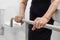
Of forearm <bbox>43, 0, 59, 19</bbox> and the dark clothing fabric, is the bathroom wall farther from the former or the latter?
forearm <bbox>43, 0, 59, 19</bbox>

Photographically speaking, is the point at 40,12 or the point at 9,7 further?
the point at 9,7

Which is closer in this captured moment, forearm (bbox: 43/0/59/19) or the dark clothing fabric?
forearm (bbox: 43/0/59/19)

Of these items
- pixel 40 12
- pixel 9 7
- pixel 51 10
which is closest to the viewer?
pixel 51 10

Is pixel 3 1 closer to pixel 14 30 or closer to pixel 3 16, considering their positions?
pixel 3 16

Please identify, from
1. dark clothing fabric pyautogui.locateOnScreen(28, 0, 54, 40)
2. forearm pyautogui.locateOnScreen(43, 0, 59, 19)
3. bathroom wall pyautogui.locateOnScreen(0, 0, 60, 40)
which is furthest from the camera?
bathroom wall pyautogui.locateOnScreen(0, 0, 60, 40)

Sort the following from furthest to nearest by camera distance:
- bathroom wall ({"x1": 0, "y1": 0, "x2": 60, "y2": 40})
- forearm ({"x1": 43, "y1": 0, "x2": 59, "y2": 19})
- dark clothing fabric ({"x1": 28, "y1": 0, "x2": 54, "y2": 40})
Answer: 1. bathroom wall ({"x1": 0, "y1": 0, "x2": 60, "y2": 40})
2. dark clothing fabric ({"x1": 28, "y1": 0, "x2": 54, "y2": 40})
3. forearm ({"x1": 43, "y1": 0, "x2": 59, "y2": 19})

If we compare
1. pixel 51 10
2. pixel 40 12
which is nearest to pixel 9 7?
pixel 40 12

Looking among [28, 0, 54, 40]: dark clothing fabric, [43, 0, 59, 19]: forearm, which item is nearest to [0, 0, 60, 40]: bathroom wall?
[28, 0, 54, 40]: dark clothing fabric

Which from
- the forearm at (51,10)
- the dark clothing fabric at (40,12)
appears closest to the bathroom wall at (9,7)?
the dark clothing fabric at (40,12)

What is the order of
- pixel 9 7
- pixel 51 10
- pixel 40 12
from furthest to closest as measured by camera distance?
1. pixel 9 7
2. pixel 40 12
3. pixel 51 10

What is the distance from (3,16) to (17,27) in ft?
0.64

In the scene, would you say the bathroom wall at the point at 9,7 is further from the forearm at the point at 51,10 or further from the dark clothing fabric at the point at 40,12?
the forearm at the point at 51,10

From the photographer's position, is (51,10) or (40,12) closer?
(51,10)

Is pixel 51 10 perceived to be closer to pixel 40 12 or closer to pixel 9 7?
pixel 40 12
